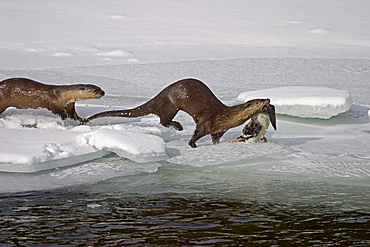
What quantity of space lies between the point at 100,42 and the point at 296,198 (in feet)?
23.5

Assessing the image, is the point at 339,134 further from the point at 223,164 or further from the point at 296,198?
the point at 296,198

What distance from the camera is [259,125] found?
16.1ft

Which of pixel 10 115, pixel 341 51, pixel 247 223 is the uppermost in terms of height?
pixel 341 51

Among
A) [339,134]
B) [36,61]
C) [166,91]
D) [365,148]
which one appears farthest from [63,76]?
[365,148]

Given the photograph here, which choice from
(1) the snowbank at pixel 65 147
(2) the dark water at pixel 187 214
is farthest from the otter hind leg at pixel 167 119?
(2) the dark water at pixel 187 214

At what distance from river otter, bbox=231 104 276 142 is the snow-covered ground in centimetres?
13

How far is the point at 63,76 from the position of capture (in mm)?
8008

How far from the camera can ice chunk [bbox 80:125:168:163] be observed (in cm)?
431

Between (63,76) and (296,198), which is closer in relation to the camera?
(296,198)

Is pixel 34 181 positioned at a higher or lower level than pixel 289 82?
lower

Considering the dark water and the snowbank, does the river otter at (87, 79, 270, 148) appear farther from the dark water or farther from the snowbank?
the dark water

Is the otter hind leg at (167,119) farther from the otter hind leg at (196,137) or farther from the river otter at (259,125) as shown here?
the river otter at (259,125)

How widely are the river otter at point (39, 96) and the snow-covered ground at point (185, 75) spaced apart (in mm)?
96

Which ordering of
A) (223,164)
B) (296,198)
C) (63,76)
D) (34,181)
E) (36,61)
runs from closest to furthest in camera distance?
(296,198), (34,181), (223,164), (63,76), (36,61)
